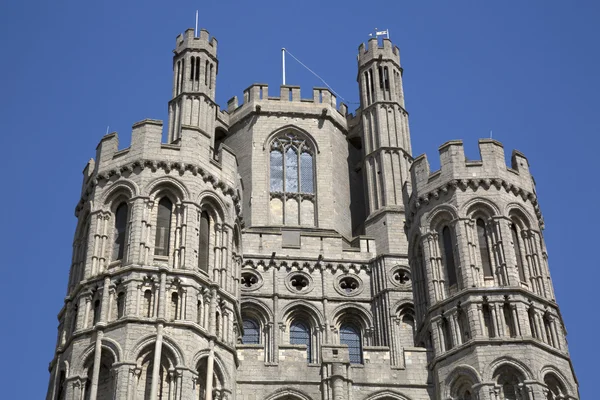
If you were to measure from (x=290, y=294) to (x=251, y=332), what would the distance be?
83.2 inches

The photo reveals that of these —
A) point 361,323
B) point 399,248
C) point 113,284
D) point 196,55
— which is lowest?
point 113,284

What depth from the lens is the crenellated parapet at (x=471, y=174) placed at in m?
38.8

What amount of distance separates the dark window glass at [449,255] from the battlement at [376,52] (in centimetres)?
1745

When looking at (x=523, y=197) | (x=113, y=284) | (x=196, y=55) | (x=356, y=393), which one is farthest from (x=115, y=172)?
(x=196, y=55)

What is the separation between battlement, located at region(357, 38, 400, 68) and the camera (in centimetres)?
5453

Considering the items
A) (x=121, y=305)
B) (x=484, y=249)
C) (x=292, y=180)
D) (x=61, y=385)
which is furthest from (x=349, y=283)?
(x=61, y=385)

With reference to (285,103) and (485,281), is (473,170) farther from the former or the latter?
(285,103)

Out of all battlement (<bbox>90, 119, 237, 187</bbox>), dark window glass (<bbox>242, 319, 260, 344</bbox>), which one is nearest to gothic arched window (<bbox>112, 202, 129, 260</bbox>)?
battlement (<bbox>90, 119, 237, 187</bbox>)

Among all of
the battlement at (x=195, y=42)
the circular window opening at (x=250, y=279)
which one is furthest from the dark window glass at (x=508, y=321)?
the battlement at (x=195, y=42)

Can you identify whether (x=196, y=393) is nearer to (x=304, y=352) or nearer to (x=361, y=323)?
(x=304, y=352)

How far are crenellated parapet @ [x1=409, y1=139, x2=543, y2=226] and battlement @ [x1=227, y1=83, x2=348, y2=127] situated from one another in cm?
1395

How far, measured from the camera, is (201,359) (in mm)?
34312

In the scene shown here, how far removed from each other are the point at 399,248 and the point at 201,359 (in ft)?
47.7

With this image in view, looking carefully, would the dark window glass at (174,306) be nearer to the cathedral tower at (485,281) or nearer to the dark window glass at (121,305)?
the dark window glass at (121,305)
